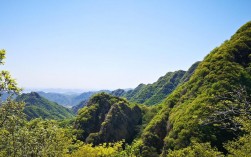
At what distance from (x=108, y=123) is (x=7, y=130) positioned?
6542 centimetres

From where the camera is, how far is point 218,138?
6306 centimetres

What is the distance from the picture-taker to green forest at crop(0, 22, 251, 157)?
28688 millimetres

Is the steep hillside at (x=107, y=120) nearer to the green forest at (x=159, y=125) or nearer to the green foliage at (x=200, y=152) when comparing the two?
the green forest at (x=159, y=125)

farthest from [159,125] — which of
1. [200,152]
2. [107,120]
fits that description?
[200,152]

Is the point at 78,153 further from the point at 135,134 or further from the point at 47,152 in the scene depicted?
the point at 135,134

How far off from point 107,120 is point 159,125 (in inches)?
740

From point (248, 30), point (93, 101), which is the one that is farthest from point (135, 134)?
point (248, 30)

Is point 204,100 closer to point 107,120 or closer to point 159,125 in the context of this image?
point 159,125

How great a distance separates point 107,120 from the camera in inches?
3649

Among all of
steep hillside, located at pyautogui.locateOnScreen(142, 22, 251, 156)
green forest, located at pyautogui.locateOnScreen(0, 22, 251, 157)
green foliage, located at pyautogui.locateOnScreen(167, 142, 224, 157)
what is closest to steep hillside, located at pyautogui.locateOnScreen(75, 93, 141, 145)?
green forest, located at pyautogui.locateOnScreen(0, 22, 251, 157)

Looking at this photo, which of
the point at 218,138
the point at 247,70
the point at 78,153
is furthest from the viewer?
the point at 247,70

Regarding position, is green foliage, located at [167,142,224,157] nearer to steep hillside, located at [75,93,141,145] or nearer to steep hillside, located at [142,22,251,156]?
steep hillside, located at [142,22,251,156]

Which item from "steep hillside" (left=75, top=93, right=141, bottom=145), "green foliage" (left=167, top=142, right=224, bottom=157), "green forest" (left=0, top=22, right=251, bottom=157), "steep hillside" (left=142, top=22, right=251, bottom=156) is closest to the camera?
"green forest" (left=0, top=22, right=251, bottom=157)

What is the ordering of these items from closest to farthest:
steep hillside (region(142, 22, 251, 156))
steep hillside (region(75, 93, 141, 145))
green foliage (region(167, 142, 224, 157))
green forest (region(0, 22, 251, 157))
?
1. green forest (region(0, 22, 251, 157))
2. green foliage (region(167, 142, 224, 157))
3. steep hillside (region(142, 22, 251, 156))
4. steep hillside (region(75, 93, 141, 145))
